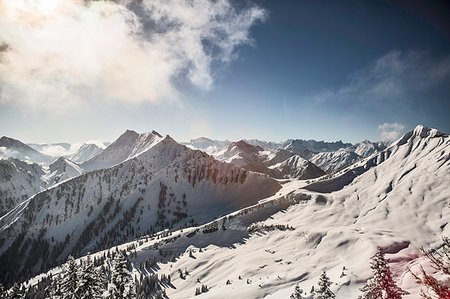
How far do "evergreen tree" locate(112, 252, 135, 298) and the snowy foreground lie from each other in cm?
4397

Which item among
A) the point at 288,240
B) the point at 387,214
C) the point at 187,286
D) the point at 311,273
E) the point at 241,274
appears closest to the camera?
the point at 311,273

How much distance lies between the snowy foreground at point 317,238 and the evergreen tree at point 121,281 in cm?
4397

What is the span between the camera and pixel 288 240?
388 feet

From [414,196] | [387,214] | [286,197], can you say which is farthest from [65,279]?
[414,196]

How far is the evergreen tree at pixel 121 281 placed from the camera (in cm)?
3716

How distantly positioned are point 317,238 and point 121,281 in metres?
97.0

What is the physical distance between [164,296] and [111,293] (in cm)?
6913

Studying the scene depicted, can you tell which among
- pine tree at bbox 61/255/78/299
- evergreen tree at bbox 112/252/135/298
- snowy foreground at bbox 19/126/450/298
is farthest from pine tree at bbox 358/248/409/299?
pine tree at bbox 61/255/78/299

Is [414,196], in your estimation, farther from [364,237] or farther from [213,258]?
[213,258]

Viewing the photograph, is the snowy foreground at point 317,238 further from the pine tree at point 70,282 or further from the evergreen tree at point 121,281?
the pine tree at point 70,282

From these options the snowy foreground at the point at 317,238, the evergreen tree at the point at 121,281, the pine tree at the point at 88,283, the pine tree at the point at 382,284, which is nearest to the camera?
the pine tree at the point at 382,284

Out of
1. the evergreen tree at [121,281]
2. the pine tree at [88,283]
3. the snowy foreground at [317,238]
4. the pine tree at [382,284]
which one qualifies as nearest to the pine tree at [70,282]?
the pine tree at [88,283]

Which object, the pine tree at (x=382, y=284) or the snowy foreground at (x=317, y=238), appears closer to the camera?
the pine tree at (x=382, y=284)

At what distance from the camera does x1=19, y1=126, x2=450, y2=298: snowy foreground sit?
78.8m
